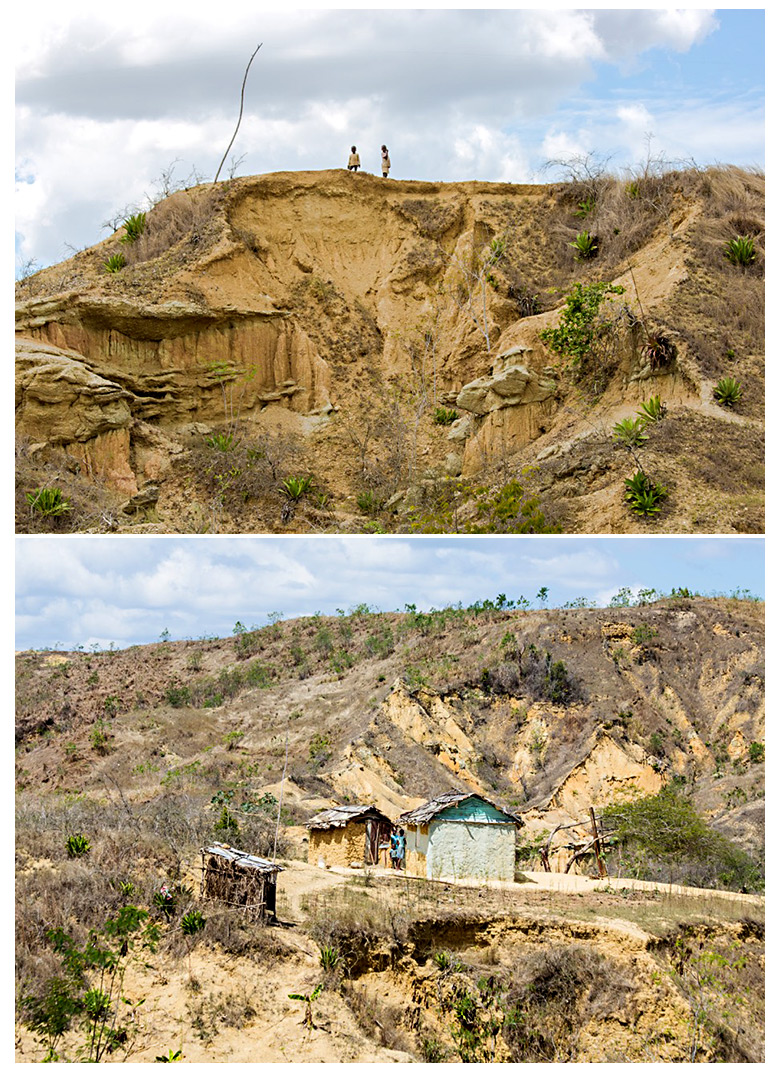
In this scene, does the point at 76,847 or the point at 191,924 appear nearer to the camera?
the point at 191,924

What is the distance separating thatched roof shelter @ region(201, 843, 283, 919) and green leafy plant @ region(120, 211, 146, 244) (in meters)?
15.3

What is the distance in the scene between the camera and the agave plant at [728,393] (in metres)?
15.6

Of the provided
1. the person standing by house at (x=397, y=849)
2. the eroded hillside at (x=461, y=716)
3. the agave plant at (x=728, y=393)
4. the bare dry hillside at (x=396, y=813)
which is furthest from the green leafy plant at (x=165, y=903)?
the agave plant at (x=728, y=393)

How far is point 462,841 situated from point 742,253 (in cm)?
1349

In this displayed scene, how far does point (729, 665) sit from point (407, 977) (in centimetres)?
2058

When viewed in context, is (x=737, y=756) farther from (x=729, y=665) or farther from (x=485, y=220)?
(x=485, y=220)

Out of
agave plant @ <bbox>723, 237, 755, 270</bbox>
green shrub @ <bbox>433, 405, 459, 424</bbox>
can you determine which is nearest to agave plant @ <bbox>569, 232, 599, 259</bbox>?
agave plant @ <bbox>723, 237, 755, 270</bbox>

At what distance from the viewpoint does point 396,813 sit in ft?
64.6

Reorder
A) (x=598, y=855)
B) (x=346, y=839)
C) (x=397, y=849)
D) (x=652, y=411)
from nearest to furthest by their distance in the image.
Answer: (x=346, y=839) < (x=652, y=411) < (x=397, y=849) < (x=598, y=855)

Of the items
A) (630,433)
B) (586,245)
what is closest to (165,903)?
(630,433)

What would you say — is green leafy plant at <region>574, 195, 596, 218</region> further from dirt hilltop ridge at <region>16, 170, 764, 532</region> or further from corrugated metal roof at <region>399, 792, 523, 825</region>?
corrugated metal roof at <region>399, 792, 523, 825</region>

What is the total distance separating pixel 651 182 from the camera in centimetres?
2145

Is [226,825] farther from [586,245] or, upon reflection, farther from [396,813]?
[586,245]

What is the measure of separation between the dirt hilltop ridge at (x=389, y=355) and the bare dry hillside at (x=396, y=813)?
594cm
